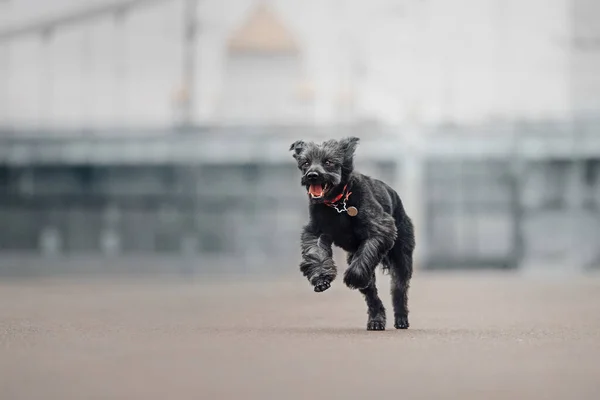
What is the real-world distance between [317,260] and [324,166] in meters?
0.57

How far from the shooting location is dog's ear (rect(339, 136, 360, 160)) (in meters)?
8.26

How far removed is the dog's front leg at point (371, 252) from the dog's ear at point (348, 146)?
0.44 m

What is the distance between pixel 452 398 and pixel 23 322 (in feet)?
19.2

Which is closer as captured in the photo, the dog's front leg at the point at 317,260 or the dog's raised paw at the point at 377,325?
the dog's front leg at the point at 317,260

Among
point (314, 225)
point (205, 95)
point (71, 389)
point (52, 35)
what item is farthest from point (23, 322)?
point (205, 95)

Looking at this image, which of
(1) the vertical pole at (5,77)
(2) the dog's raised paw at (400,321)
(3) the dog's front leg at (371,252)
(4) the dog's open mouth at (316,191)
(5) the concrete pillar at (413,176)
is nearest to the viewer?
(4) the dog's open mouth at (316,191)

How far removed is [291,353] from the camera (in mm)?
7008

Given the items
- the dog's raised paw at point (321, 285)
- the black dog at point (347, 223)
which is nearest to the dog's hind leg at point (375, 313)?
the black dog at point (347, 223)

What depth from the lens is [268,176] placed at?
2192 inches

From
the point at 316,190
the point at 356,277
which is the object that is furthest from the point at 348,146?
the point at 356,277

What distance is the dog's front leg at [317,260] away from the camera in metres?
8.03

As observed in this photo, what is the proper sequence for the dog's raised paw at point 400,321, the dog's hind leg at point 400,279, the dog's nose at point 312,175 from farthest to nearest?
the dog's raised paw at point 400,321 < the dog's hind leg at point 400,279 < the dog's nose at point 312,175

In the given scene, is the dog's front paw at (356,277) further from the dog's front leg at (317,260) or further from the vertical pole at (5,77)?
the vertical pole at (5,77)

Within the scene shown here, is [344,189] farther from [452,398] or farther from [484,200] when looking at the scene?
[484,200]
